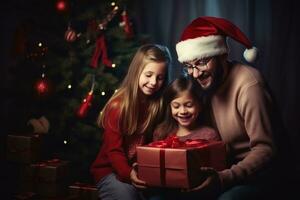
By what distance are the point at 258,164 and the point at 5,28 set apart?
260cm

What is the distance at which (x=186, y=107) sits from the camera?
266cm

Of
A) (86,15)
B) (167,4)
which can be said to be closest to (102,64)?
(86,15)

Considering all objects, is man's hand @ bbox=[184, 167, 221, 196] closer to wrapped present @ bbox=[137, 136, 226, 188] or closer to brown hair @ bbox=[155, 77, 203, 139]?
wrapped present @ bbox=[137, 136, 226, 188]

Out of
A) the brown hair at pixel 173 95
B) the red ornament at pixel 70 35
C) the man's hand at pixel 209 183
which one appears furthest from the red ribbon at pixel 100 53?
the man's hand at pixel 209 183

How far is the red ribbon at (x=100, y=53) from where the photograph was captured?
123 inches

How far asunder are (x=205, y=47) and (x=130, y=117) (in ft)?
2.21

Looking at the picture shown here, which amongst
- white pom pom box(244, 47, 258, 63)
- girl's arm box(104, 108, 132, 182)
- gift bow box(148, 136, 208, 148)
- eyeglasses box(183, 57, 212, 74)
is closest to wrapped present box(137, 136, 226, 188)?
gift bow box(148, 136, 208, 148)

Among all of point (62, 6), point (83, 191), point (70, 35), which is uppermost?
point (62, 6)

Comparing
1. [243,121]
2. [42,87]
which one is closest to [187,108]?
[243,121]

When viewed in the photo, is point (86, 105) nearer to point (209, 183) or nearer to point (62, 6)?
point (62, 6)

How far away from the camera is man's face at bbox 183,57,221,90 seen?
8.39 feet

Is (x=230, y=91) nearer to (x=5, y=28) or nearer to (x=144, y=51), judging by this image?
(x=144, y=51)

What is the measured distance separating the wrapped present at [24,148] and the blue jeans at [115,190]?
692mm

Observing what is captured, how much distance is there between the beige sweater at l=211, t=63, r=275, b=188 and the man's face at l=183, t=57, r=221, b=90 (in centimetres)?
8
